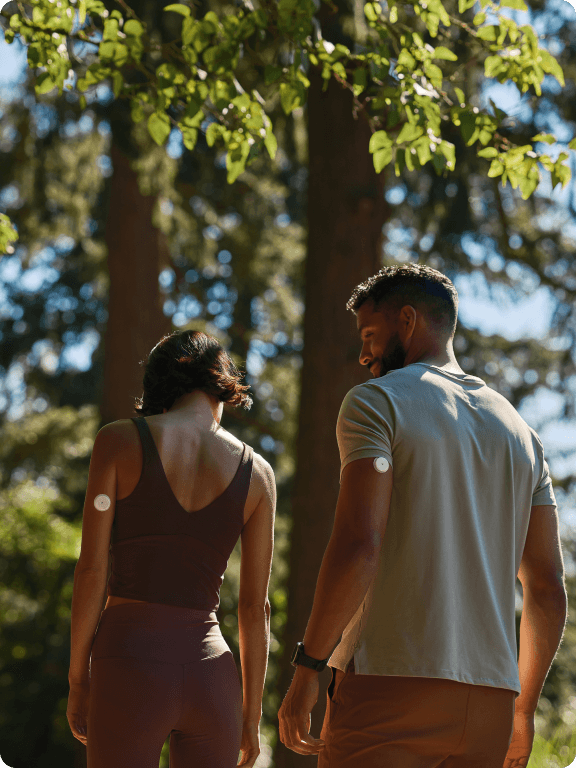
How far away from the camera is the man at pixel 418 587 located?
1827 millimetres

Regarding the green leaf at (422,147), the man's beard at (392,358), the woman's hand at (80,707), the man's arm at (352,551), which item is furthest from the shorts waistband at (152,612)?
the green leaf at (422,147)

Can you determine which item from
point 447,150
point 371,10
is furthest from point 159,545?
point 371,10

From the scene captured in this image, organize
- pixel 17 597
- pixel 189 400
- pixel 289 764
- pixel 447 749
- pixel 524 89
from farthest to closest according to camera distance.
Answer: pixel 17 597 → pixel 289 764 → pixel 524 89 → pixel 189 400 → pixel 447 749

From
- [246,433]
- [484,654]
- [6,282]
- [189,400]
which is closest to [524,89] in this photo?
[189,400]

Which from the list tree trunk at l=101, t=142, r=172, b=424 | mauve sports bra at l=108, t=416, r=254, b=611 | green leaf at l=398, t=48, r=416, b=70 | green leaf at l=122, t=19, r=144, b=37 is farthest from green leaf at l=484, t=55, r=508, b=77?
tree trunk at l=101, t=142, r=172, b=424

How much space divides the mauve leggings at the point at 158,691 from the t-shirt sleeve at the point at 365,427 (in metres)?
0.74

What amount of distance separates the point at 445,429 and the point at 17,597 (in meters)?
9.32

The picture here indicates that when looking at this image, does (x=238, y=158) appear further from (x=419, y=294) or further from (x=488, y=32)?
(x=419, y=294)

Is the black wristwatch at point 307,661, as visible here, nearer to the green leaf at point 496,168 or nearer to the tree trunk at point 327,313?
the green leaf at point 496,168

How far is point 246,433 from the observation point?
11398mm

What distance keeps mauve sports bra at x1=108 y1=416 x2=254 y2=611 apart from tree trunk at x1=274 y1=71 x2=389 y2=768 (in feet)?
9.87

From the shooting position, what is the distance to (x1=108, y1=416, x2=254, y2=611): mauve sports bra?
7.23 feet

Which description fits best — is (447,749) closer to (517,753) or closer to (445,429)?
(517,753)

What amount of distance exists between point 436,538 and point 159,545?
33.0 inches
